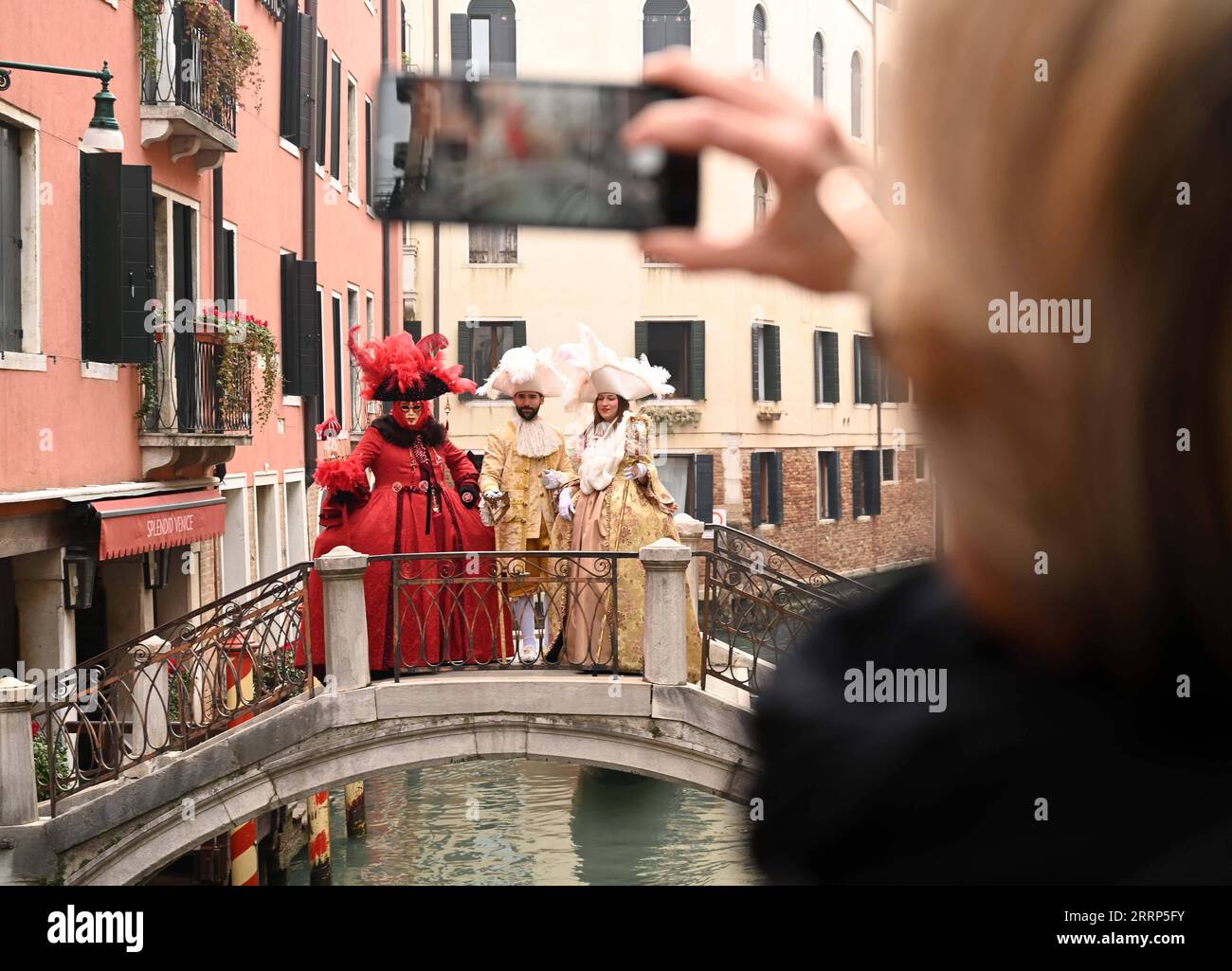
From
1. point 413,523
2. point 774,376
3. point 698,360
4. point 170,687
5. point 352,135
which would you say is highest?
point 352,135

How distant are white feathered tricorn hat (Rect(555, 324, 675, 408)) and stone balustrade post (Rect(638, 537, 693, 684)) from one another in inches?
31.3

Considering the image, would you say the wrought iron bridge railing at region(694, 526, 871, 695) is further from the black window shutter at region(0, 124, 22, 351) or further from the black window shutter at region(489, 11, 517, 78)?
the black window shutter at region(0, 124, 22, 351)

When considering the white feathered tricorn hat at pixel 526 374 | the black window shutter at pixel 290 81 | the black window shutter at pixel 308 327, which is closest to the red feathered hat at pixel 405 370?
the white feathered tricorn hat at pixel 526 374

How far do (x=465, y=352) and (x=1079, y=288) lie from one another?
14.8 meters

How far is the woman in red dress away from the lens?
19.1 ft

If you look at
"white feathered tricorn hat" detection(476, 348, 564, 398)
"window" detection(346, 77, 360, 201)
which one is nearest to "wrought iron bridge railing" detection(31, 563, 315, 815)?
"white feathered tricorn hat" detection(476, 348, 564, 398)

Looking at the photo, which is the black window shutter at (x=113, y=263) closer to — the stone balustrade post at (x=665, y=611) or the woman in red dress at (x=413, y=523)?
the woman in red dress at (x=413, y=523)

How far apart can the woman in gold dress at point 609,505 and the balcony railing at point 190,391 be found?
2088 mm

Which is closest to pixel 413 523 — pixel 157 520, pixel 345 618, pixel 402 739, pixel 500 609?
pixel 345 618

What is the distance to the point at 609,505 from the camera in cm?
670

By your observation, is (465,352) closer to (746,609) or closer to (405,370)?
(746,609)

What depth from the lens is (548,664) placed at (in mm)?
7121

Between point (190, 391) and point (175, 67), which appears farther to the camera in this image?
point (190, 391)

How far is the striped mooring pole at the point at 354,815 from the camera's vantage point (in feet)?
45.5
